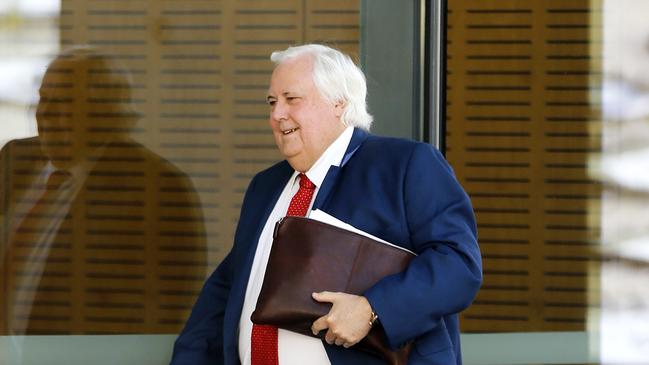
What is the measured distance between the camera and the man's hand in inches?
116

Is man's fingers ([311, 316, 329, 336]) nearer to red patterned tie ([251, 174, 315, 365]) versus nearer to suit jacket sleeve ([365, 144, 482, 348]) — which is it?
suit jacket sleeve ([365, 144, 482, 348])

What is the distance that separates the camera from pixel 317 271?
2988 mm

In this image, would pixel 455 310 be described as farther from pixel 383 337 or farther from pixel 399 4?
pixel 399 4

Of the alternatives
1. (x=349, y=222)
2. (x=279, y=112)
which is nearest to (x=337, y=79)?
(x=279, y=112)

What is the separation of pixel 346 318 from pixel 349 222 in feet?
1.07

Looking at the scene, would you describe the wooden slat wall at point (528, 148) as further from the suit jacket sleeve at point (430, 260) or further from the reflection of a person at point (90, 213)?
the suit jacket sleeve at point (430, 260)

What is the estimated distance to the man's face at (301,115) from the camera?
3271 millimetres

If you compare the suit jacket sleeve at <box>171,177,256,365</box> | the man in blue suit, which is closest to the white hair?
the man in blue suit

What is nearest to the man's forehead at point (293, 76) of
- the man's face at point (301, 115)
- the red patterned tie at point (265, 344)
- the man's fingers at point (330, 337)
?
the man's face at point (301, 115)

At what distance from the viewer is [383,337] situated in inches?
118

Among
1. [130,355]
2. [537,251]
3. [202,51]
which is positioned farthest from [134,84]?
[537,251]

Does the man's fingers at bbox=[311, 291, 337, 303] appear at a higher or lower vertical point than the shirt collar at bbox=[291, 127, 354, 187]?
lower

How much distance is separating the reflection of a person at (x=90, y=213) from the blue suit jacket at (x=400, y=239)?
1140 millimetres

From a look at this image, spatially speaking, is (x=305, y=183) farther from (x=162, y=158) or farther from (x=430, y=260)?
(x=162, y=158)
